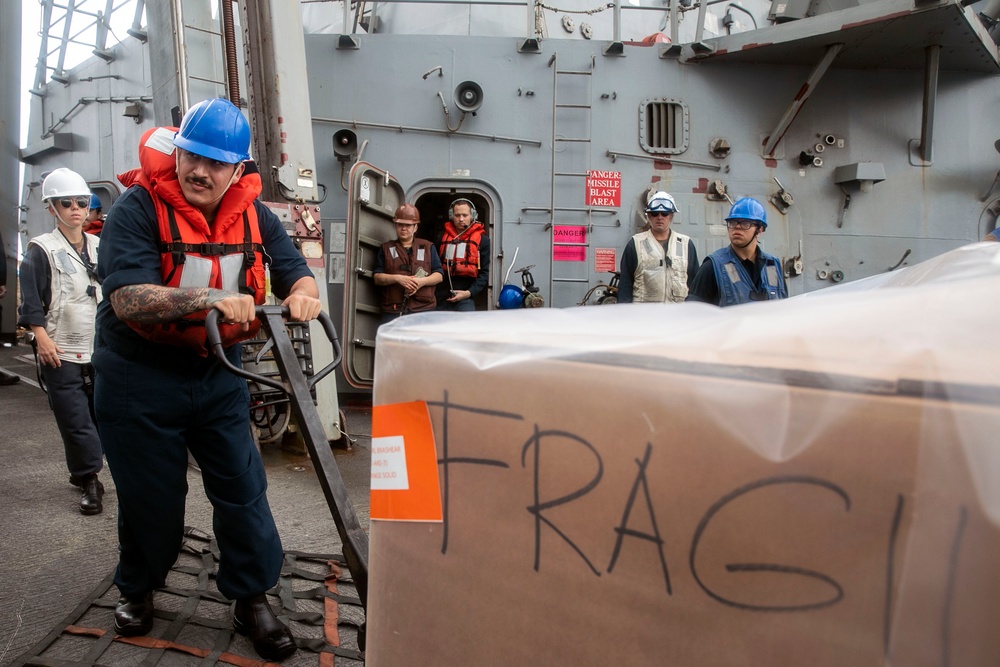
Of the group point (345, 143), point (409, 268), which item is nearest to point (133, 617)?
point (409, 268)

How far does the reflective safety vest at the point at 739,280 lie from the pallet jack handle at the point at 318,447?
2.36m

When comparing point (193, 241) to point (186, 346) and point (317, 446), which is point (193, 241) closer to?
point (186, 346)

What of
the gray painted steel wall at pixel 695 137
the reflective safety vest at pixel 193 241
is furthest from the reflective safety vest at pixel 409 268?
the reflective safety vest at pixel 193 241

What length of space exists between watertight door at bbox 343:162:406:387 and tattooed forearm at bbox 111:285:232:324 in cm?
345

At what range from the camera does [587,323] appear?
3.16 feet

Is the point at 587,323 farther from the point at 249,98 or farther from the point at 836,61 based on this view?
the point at 836,61

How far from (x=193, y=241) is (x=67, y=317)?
2.14 m

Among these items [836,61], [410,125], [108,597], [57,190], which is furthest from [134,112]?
[836,61]

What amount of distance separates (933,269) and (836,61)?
6.30 m

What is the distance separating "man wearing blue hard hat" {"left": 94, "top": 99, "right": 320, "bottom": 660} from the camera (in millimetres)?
1853

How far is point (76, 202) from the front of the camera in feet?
11.8

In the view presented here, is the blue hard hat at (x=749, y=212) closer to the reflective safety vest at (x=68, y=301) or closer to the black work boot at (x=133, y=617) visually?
the black work boot at (x=133, y=617)

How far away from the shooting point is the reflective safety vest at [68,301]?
11.7ft

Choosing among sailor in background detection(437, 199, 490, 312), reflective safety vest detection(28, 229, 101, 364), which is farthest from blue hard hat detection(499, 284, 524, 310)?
reflective safety vest detection(28, 229, 101, 364)
